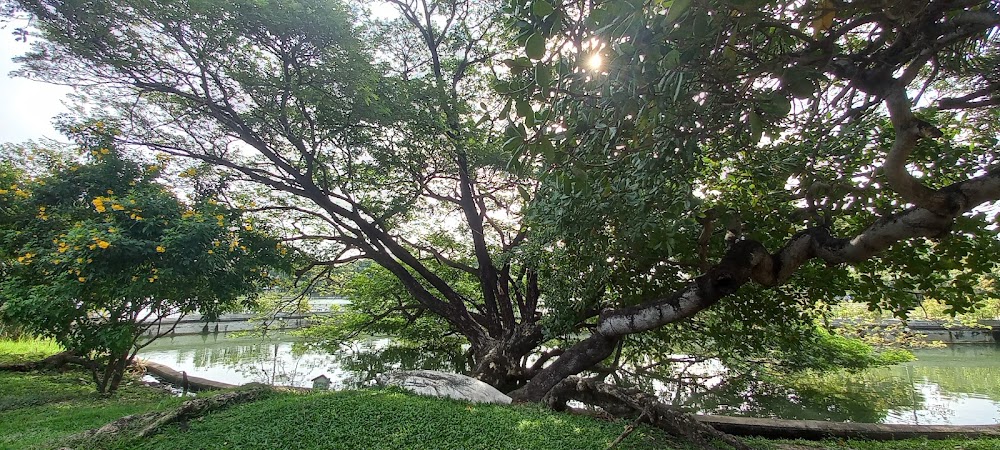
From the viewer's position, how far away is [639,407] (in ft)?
11.5

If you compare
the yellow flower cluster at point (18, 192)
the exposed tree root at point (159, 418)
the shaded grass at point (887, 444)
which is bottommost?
the exposed tree root at point (159, 418)

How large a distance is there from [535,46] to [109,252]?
450 cm

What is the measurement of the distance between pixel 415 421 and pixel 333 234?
476 centimetres

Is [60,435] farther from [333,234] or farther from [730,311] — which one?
[730,311]

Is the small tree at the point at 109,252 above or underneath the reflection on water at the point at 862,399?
above

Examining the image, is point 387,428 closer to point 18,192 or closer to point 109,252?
point 109,252

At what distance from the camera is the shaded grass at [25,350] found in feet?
22.1

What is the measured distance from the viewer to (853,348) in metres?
6.84

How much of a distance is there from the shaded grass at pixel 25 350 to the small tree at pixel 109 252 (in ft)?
10.0

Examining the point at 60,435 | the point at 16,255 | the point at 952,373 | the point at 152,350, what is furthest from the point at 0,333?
the point at 952,373

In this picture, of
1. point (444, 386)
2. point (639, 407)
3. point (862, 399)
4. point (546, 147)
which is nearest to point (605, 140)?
point (546, 147)

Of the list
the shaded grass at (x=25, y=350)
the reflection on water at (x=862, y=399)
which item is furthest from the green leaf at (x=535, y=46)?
the shaded grass at (x=25, y=350)

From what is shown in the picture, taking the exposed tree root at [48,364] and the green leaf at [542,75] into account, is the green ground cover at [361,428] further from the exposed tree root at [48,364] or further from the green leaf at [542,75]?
the exposed tree root at [48,364]

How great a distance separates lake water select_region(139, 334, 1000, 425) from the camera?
21.8ft
